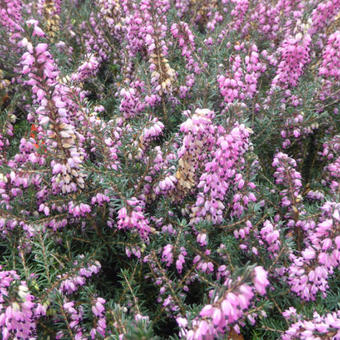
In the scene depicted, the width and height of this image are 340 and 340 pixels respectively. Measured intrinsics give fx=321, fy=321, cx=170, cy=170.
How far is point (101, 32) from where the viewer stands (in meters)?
5.62

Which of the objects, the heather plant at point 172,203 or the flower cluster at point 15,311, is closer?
the flower cluster at point 15,311

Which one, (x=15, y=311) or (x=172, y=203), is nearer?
(x=15, y=311)

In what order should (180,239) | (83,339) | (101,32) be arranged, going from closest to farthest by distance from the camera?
(83,339), (180,239), (101,32)

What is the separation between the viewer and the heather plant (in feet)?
6.99

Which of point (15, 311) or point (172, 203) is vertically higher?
point (172, 203)

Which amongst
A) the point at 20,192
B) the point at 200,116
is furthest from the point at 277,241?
the point at 20,192

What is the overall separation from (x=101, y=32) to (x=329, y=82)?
3822 millimetres

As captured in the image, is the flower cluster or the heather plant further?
the heather plant

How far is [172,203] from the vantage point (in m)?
3.17

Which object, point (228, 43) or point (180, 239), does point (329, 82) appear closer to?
point (228, 43)

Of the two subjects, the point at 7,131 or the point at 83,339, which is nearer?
the point at 83,339

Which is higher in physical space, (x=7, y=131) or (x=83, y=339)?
(x=7, y=131)

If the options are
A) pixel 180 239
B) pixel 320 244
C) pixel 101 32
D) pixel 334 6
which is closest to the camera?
pixel 320 244

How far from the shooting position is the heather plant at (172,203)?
6.99 feet
